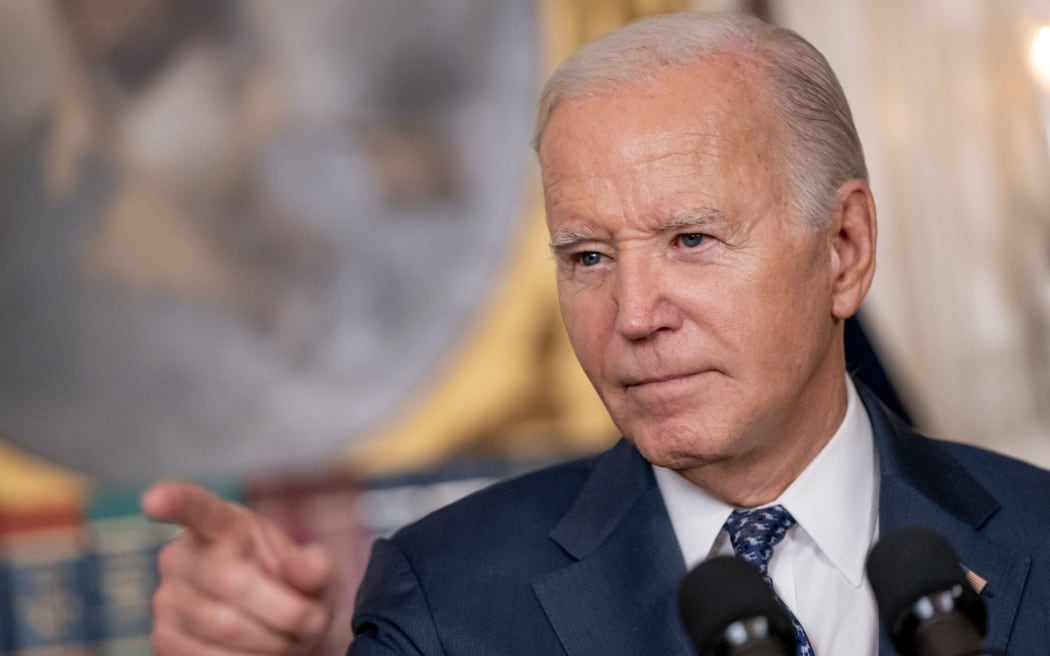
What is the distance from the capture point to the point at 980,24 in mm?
5242

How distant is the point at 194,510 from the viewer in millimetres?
2234

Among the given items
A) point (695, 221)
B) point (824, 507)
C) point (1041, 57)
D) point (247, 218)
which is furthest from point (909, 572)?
point (247, 218)

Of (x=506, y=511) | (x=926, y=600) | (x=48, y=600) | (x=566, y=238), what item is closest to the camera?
(x=926, y=600)

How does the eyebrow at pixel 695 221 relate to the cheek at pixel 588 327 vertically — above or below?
above

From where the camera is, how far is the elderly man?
2.14 m

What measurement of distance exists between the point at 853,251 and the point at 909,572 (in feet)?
3.30

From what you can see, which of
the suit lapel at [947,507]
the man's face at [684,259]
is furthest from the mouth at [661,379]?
the suit lapel at [947,507]

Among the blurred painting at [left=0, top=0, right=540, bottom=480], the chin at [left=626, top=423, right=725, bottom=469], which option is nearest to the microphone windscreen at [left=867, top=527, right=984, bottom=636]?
the chin at [left=626, top=423, right=725, bottom=469]

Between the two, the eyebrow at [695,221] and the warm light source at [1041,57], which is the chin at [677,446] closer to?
the eyebrow at [695,221]

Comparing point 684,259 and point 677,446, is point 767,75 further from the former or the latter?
point 677,446

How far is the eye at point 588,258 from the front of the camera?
7.29ft

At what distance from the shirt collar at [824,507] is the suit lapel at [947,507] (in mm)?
48

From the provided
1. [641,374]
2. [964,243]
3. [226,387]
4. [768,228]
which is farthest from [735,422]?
[226,387]

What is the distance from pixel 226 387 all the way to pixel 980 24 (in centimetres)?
364
